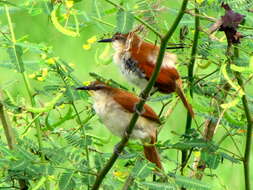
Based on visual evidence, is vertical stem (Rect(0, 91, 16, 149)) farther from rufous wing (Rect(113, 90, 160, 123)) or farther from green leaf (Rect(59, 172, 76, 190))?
rufous wing (Rect(113, 90, 160, 123))

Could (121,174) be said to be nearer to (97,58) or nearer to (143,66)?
(97,58)

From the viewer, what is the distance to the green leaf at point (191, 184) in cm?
331

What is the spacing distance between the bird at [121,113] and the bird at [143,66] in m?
0.13

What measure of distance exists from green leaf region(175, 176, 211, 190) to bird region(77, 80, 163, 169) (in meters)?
0.66

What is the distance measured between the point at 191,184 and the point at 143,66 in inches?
49.1

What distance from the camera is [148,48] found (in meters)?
4.52

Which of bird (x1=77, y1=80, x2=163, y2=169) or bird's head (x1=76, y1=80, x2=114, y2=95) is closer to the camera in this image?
bird (x1=77, y1=80, x2=163, y2=169)

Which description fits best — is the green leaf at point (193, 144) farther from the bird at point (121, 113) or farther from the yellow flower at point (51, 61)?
the yellow flower at point (51, 61)

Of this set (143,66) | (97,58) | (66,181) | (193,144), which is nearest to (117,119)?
(143,66)

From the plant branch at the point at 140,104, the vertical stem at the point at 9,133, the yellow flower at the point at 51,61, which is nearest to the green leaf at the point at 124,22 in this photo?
→ the plant branch at the point at 140,104

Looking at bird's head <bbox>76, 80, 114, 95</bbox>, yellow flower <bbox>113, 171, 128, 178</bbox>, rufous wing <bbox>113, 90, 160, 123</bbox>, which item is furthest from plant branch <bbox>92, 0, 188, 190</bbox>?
bird's head <bbox>76, 80, 114, 95</bbox>

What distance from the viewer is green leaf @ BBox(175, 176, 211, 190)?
3312mm

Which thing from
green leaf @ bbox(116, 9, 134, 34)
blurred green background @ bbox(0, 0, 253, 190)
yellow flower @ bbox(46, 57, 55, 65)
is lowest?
blurred green background @ bbox(0, 0, 253, 190)

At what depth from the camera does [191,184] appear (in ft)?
10.9
